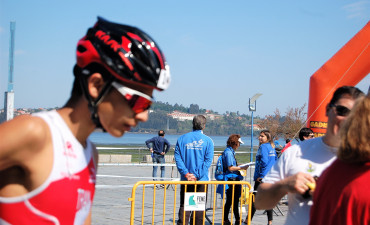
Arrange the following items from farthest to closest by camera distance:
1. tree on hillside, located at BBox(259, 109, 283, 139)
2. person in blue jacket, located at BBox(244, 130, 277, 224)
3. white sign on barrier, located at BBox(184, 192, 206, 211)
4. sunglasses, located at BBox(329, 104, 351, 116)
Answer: tree on hillside, located at BBox(259, 109, 283, 139)
person in blue jacket, located at BBox(244, 130, 277, 224)
white sign on barrier, located at BBox(184, 192, 206, 211)
sunglasses, located at BBox(329, 104, 351, 116)

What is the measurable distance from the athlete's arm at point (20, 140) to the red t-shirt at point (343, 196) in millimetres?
1318

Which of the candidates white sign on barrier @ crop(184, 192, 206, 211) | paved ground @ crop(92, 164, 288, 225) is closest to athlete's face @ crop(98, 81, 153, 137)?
white sign on barrier @ crop(184, 192, 206, 211)

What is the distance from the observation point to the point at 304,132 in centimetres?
898

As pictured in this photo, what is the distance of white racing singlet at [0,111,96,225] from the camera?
1769mm

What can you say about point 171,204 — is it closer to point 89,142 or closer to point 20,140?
point 89,142

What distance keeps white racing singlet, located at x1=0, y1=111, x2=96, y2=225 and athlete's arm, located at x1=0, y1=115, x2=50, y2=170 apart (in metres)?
0.09

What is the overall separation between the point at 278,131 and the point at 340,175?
37657 mm

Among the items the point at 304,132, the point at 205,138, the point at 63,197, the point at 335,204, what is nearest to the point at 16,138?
the point at 63,197

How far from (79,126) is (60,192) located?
0.31m

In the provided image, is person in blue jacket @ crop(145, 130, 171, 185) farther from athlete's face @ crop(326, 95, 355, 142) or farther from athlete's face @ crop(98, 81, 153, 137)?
athlete's face @ crop(98, 81, 153, 137)

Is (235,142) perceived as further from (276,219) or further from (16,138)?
(16,138)

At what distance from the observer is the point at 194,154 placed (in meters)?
8.34

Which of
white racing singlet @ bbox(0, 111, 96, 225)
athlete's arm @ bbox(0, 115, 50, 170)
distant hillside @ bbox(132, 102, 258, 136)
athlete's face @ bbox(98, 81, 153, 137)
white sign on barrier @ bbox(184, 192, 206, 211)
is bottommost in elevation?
distant hillside @ bbox(132, 102, 258, 136)

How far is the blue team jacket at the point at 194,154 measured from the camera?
8.32 m
